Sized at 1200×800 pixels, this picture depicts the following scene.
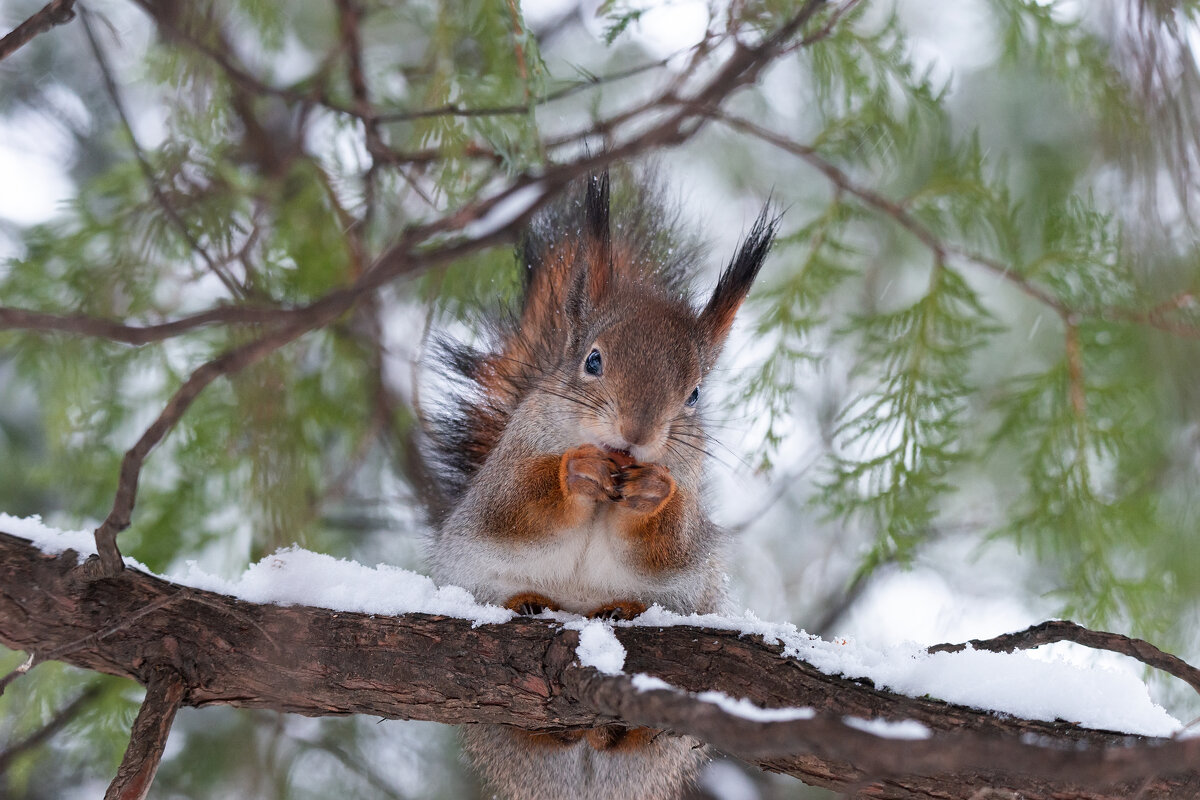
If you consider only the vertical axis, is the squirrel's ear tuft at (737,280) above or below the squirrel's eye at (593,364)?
above

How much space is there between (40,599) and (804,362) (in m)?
1.83

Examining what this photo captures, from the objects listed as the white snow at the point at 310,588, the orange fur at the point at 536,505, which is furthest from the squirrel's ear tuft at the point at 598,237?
the white snow at the point at 310,588

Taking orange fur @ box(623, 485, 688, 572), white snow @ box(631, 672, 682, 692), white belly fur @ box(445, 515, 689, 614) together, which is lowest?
white snow @ box(631, 672, 682, 692)

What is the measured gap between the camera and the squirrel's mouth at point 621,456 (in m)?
2.12

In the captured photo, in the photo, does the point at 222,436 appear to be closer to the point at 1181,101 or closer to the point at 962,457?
the point at 962,457

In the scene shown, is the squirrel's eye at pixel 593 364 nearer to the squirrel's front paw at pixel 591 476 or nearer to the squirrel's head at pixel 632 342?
the squirrel's head at pixel 632 342

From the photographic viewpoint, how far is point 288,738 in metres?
3.24

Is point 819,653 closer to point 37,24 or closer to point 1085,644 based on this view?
point 1085,644

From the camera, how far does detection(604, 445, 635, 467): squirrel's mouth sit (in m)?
2.12

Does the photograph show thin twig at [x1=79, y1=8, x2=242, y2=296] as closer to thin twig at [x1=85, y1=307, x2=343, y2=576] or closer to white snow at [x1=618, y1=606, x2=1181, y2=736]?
thin twig at [x1=85, y1=307, x2=343, y2=576]

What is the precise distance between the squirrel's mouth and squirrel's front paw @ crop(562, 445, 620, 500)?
0.02 m

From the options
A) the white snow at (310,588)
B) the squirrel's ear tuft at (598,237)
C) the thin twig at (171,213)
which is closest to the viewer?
the thin twig at (171,213)

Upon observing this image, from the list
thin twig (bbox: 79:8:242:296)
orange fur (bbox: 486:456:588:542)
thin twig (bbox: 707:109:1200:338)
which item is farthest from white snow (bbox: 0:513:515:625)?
thin twig (bbox: 707:109:1200:338)

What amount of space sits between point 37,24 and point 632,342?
1261 mm
